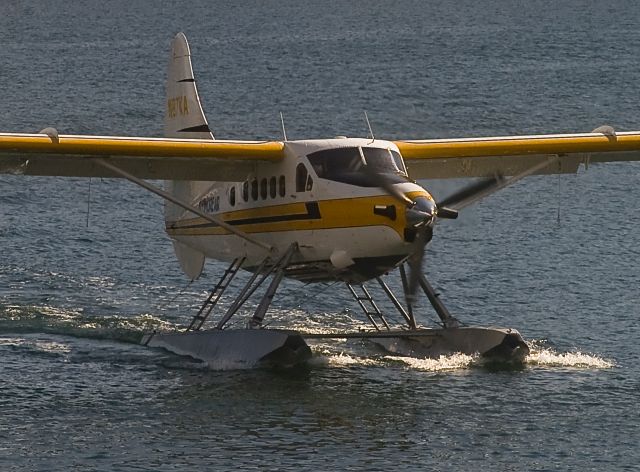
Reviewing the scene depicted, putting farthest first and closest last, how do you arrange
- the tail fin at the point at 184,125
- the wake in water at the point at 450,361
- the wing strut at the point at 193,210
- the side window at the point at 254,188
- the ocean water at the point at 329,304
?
the tail fin at the point at 184,125, the side window at the point at 254,188, the wing strut at the point at 193,210, the wake in water at the point at 450,361, the ocean water at the point at 329,304

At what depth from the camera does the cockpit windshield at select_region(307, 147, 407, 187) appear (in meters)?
24.6

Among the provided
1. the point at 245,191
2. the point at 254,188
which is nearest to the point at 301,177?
the point at 254,188

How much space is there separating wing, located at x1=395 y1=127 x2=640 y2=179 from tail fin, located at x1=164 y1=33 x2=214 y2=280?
4575 millimetres

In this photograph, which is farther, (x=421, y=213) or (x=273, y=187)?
(x=273, y=187)

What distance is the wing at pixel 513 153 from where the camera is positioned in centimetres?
2705

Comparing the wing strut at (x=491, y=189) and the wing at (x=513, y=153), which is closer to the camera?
the wing strut at (x=491, y=189)

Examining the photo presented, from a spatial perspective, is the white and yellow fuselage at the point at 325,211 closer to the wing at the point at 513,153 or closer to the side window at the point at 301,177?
the side window at the point at 301,177

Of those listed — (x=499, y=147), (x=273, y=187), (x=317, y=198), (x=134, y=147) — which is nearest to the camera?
(x=317, y=198)

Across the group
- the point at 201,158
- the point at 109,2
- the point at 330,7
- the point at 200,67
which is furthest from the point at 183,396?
the point at 109,2

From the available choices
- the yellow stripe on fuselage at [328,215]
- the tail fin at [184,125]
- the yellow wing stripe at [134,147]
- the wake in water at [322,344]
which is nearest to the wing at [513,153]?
the yellow stripe on fuselage at [328,215]

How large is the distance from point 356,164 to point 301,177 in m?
1.14

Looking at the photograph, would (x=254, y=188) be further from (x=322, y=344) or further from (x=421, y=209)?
→ (x=421, y=209)

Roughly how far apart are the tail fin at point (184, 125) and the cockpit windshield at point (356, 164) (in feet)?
15.7

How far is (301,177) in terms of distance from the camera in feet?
84.1
